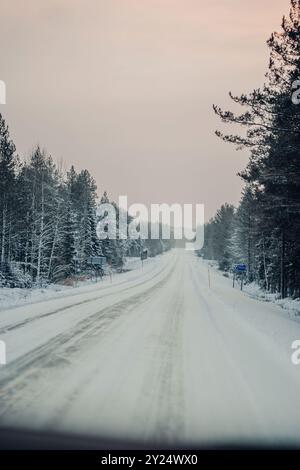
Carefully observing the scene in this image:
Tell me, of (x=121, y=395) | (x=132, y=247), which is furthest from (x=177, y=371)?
(x=132, y=247)

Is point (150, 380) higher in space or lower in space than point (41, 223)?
lower

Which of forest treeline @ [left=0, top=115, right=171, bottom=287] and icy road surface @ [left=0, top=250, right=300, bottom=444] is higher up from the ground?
forest treeline @ [left=0, top=115, right=171, bottom=287]

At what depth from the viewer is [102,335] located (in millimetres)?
8609

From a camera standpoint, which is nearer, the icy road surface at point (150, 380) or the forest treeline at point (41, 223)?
the icy road surface at point (150, 380)

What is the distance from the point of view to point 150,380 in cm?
559

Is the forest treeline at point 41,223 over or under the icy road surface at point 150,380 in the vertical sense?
over

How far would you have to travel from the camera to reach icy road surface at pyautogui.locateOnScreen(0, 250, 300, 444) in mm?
4207

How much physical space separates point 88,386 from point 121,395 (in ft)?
1.81

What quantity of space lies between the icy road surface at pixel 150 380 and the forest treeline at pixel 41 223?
54.4ft

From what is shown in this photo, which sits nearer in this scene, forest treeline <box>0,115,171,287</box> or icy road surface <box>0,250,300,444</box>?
icy road surface <box>0,250,300,444</box>

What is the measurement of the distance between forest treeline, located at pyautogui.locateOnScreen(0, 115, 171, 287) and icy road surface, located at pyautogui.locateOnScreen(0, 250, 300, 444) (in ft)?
54.4

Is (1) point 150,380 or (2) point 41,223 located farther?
(2) point 41,223

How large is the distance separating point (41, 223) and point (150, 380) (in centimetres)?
2624

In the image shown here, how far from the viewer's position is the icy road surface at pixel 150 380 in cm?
421
